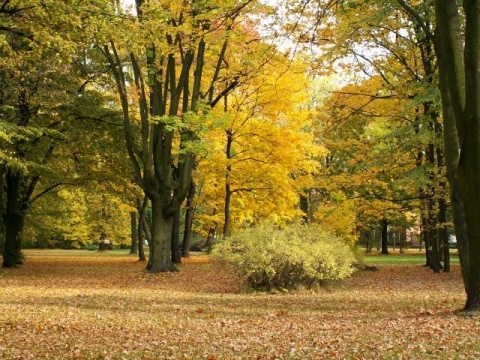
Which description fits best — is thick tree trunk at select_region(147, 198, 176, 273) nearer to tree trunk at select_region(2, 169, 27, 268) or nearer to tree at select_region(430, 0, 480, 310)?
tree trunk at select_region(2, 169, 27, 268)

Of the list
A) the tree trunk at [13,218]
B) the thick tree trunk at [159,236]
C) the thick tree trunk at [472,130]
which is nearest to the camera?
the thick tree trunk at [472,130]

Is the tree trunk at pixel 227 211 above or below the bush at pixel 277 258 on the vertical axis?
above

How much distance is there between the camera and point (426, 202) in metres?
20.9

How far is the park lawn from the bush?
0.48 metres

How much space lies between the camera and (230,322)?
8789mm

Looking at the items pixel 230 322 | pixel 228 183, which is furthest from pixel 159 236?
pixel 230 322

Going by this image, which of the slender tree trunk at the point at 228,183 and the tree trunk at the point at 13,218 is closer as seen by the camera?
the tree trunk at the point at 13,218

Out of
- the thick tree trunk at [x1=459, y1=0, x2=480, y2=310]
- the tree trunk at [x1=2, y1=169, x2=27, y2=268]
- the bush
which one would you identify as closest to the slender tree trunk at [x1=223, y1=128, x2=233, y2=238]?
the tree trunk at [x1=2, y1=169, x2=27, y2=268]

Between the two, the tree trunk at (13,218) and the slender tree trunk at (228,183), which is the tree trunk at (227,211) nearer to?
the slender tree trunk at (228,183)

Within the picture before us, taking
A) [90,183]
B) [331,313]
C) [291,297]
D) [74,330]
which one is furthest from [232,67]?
[74,330]

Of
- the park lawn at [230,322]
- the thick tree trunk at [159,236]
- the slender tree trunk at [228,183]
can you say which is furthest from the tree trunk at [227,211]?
the park lawn at [230,322]

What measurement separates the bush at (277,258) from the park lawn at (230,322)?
48cm

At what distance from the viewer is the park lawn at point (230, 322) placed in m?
6.26

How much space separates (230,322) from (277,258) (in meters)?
4.58
